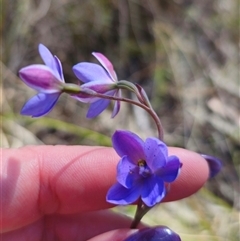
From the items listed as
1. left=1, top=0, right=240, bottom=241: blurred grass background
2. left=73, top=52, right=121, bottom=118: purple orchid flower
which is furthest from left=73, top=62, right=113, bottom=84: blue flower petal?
left=1, top=0, right=240, bottom=241: blurred grass background

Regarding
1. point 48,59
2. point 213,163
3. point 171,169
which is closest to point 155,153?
point 171,169

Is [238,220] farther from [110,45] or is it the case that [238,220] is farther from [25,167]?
[110,45]

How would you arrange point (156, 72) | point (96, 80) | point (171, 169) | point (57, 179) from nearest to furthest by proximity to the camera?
point (171, 169), point (96, 80), point (57, 179), point (156, 72)

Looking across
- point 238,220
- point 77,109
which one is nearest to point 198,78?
point 77,109

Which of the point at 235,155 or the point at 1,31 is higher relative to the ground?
the point at 1,31

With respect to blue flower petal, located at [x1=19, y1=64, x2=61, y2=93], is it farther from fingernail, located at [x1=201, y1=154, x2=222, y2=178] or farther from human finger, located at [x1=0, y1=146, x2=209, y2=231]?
fingernail, located at [x1=201, y1=154, x2=222, y2=178]

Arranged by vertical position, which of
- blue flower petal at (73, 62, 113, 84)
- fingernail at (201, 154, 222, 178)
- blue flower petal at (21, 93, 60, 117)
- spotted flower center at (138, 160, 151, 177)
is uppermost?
blue flower petal at (73, 62, 113, 84)

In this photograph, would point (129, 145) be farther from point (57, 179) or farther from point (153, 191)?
point (57, 179)

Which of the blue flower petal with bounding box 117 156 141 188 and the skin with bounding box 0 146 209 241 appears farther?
the skin with bounding box 0 146 209 241
